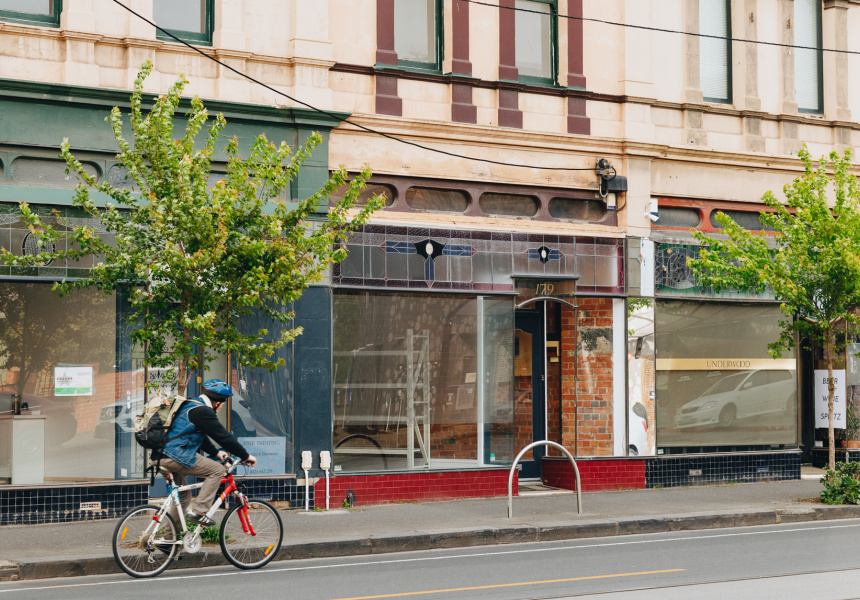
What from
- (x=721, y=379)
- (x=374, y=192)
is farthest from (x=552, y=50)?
(x=721, y=379)

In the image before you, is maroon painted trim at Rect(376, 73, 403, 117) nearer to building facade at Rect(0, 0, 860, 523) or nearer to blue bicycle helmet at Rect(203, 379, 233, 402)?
building facade at Rect(0, 0, 860, 523)

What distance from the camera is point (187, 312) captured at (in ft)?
36.6

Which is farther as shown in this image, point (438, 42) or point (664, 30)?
point (664, 30)

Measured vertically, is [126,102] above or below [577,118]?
below

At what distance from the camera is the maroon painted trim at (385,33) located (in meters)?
15.4

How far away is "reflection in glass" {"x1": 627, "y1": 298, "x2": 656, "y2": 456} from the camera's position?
16.8 m

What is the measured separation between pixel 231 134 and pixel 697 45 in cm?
802

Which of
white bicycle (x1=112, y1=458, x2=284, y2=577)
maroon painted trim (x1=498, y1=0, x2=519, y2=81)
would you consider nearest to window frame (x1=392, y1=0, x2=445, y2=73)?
maroon painted trim (x1=498, y1=0, x2=519, y2=81)

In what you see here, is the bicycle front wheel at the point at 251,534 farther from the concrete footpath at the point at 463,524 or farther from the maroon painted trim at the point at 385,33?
the maroon painted trim at the point at 385,33

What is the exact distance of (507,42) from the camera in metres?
16.4

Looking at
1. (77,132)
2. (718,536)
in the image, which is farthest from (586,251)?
(77,132)

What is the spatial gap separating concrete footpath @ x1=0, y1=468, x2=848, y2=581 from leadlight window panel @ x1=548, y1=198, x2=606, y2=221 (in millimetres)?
4183

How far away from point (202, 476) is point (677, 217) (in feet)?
32.5

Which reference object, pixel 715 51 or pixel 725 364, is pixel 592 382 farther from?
pixel 715 51
